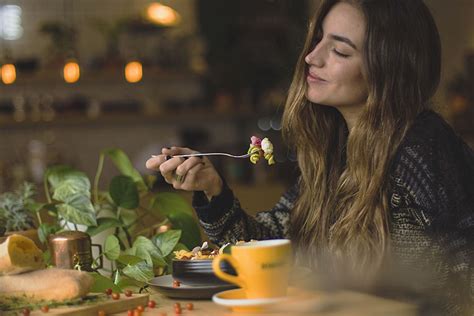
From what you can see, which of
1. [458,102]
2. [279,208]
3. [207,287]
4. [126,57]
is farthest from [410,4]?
[126,57]

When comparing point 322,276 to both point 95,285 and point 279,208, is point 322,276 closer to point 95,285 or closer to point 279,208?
point 95,285

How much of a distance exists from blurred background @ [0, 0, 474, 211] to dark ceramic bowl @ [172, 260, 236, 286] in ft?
13.4

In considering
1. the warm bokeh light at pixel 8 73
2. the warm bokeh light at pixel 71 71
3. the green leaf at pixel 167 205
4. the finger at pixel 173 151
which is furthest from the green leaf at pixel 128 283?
the warm bokeh light at pixel 8 73

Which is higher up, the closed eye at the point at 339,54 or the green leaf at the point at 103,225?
the closed eye at the point at 339,54

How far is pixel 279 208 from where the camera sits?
208cm

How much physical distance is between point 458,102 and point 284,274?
175 inches

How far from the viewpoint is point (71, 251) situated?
148cm

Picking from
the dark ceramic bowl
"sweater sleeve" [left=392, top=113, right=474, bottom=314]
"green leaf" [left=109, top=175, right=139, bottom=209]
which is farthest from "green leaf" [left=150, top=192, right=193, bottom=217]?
the dark ceramic bowl

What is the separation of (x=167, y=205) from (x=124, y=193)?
0.15 meters

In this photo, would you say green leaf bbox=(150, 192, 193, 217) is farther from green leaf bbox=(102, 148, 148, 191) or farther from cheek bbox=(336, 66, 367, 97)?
cheek bbox=(336, 66, 367, 97)

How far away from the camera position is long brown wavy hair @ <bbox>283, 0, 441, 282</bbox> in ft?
5.89

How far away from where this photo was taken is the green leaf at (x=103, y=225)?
71.9 inches

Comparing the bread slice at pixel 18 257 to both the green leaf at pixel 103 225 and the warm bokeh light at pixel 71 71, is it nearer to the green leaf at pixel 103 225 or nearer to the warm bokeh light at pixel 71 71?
the green leaf at pixel 103 225

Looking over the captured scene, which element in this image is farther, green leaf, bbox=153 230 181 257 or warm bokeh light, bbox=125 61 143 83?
warm bokeh light, bbox=125 61 143 83
